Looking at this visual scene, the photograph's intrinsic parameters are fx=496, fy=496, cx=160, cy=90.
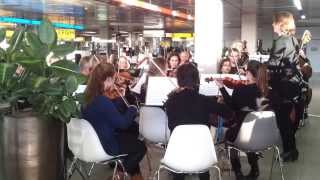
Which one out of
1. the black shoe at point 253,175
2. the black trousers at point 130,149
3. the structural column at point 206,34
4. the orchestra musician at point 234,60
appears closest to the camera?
the black trousers at point 130,149

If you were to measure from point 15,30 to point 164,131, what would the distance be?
156 cm

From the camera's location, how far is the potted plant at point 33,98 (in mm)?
3023

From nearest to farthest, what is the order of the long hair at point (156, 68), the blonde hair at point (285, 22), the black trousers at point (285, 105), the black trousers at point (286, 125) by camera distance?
the blonde hair at point (285, 22) < the black trousers at point (285, 105) < the black trousers at point (286, 125) < the long hair at point (156, 68)

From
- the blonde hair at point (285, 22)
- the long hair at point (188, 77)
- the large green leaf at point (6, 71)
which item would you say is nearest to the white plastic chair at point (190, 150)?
the long hair at point (188, 77)

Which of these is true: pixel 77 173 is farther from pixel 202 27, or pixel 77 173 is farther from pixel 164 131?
pixel 202 27

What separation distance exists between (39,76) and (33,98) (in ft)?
0.47

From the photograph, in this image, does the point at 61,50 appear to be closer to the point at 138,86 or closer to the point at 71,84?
the point at 71,84

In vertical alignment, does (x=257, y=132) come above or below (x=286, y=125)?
above

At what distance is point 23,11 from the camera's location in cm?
1547

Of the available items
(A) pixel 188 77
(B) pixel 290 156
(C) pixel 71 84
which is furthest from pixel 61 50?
(B) pixel 290 156

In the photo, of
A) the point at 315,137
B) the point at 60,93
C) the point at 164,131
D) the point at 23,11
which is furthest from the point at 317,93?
the point at 60,93

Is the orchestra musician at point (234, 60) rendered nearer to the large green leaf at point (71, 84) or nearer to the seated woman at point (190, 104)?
the seated woman at point (190, 104)

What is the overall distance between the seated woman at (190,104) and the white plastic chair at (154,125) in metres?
0.69

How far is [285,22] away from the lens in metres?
4.79
